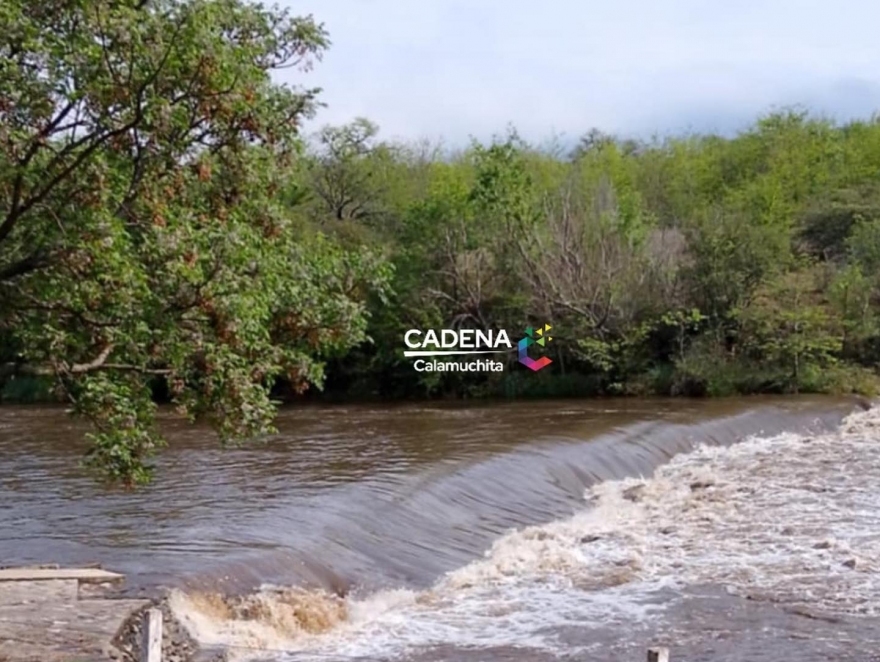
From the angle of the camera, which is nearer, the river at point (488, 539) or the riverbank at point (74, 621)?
the riverbank at point (74, 621)

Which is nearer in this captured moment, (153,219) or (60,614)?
(153,219)

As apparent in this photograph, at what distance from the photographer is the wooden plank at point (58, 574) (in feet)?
35.1

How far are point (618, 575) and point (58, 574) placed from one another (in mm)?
6241

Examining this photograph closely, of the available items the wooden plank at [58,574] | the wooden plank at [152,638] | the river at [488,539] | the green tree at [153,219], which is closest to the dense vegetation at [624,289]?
the river at [488,539]

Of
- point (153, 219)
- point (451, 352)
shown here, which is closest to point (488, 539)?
point (153, 219)

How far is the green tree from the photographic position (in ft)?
27.3

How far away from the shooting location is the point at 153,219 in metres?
8.98

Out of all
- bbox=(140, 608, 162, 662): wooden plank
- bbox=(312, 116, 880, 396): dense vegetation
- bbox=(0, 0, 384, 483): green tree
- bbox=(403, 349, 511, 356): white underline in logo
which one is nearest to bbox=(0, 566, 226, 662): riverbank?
bbox=(0, 0, 384, 483): green tree

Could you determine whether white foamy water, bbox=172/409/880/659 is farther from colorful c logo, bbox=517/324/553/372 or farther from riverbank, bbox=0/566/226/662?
colorful c logo, bbox=517/324/553/372

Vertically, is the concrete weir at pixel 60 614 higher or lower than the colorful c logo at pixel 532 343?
lower

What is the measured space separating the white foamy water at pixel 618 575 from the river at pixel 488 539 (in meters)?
0.04

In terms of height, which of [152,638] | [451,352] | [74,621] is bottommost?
[74,621]

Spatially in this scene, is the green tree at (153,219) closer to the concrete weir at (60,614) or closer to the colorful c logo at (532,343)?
the concrete weir at (60,614)

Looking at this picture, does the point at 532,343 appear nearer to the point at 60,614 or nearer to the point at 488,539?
the point at 488,539
